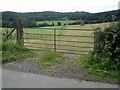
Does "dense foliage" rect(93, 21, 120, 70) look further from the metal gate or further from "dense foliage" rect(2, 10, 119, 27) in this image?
"dense foliage" rect(2, 10, 119, 27)

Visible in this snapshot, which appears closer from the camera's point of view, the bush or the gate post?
the bush

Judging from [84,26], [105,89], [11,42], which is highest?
[84,26]

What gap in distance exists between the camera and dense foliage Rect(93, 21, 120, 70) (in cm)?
790

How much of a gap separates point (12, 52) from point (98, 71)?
398cm

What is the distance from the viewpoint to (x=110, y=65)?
780 centimetres

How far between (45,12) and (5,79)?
6.63 meters

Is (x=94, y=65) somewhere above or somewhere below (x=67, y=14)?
below

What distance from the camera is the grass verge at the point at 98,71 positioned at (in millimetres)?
7046

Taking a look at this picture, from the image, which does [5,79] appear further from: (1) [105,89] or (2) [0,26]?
(2) [0,26]

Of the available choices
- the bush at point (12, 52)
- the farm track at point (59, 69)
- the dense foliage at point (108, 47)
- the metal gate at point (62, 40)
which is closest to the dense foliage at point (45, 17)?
the metal gate at point (62, 40)

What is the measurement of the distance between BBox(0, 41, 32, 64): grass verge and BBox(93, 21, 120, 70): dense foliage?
286cm

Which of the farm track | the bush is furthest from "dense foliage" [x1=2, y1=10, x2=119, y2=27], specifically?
the farm track

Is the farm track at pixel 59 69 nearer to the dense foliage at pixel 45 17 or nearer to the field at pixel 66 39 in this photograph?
the field at pixel 66 39

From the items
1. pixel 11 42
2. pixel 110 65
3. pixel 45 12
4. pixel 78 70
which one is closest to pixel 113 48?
pixel 110 65
